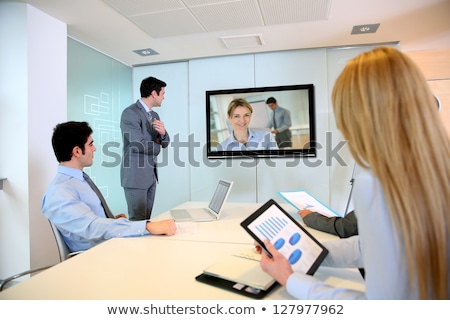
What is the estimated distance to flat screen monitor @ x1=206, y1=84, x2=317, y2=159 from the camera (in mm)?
4066

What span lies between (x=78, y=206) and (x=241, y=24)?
2.53m

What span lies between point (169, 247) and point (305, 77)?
335 cm

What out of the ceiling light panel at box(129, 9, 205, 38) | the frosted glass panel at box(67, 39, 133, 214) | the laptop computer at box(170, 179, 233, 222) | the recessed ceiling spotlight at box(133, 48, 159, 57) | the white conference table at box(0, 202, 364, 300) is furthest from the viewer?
the recessed ceiling spotlight at box(133, 48, 159, 57)

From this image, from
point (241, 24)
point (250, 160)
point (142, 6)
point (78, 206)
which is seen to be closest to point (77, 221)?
point (78, 206)

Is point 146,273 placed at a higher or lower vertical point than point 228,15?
lower

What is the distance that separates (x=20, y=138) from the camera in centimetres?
269

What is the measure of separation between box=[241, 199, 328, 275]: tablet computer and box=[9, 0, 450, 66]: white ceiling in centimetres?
232

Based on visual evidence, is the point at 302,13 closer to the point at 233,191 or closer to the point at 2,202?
the point at 233,191

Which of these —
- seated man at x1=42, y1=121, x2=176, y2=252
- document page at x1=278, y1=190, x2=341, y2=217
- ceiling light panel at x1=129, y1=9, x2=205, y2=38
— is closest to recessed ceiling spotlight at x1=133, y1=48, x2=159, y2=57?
ceiling light panel at x1=129, y1=9, x2=205, y2=38

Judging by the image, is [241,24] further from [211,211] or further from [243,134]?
[211,211]

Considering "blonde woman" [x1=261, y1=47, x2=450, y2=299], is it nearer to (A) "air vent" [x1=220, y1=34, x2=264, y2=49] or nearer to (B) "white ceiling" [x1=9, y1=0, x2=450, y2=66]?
(B) "white ceiling" [x1=9, y1=0, x2=450, y2=66]
